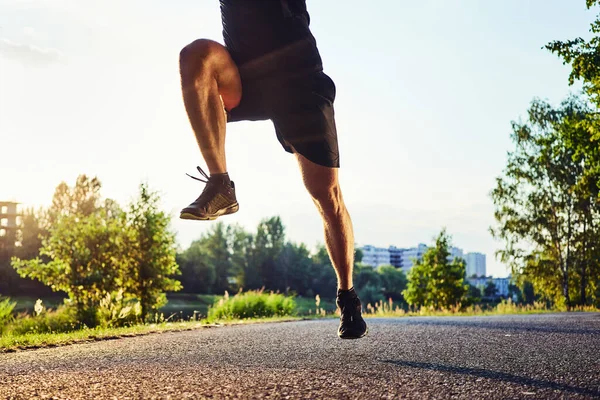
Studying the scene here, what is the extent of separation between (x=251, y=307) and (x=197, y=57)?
12.4 m

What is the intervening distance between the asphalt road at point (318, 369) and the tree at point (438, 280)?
22567 millimetres

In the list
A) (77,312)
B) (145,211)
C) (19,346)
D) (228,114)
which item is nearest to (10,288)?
(145,211)

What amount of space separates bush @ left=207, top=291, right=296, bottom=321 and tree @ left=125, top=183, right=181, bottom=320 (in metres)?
1.20

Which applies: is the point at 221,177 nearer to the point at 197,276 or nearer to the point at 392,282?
the point at 197,276

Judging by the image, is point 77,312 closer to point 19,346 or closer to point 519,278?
point 19,346

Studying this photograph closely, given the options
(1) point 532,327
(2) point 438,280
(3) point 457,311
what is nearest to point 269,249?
(2) point 438,280

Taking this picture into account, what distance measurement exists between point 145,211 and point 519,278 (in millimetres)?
20762

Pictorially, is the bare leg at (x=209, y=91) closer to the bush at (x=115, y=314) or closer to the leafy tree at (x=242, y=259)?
the bush at (x=115, y=314)

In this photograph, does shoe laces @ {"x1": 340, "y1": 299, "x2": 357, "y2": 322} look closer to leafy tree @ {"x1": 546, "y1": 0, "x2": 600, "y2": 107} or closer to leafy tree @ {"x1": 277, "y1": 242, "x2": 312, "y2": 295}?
leafy tree @ {"x1": 546, "y1": 0, "x2": 600, "y2": 107}

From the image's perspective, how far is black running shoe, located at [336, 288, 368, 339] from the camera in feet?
10.3

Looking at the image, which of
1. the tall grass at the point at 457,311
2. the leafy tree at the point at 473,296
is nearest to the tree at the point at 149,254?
the tall grass at the point at 457,311

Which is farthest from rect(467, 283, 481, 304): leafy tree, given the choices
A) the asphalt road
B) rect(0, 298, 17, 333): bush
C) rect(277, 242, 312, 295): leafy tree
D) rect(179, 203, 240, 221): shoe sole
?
rect(179, 203, 240, 221): shoe sole

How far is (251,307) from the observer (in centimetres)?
1459

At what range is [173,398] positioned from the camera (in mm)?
Answer: 2348
